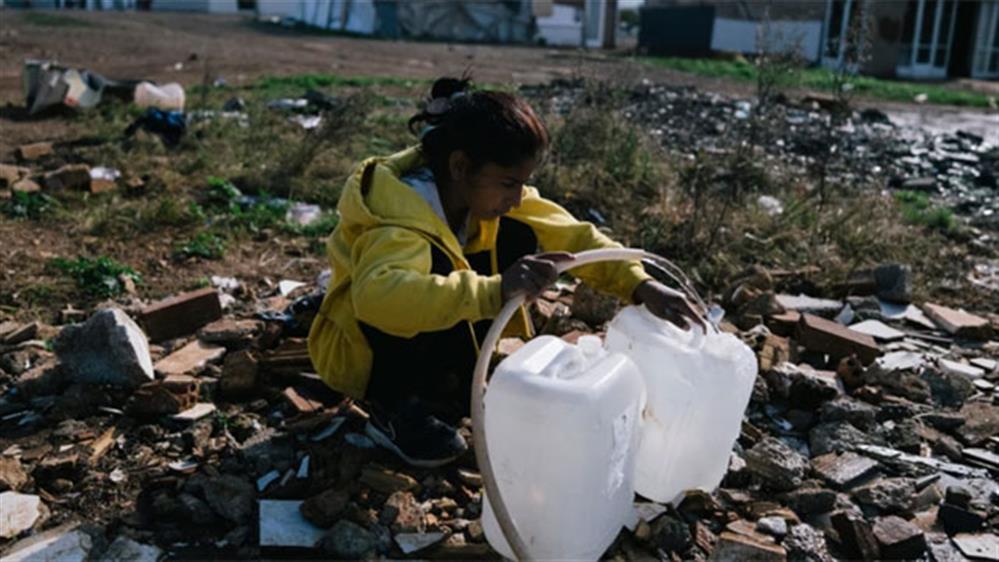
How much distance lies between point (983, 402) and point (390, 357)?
215cm

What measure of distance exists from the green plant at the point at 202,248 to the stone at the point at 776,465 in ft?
9.82

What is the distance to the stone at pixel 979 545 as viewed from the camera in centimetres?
216

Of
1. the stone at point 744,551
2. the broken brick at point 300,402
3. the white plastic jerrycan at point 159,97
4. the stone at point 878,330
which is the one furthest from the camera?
the white plastic jerrycan at point 159,97

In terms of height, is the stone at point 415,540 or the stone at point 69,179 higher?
the stone at point 69,179

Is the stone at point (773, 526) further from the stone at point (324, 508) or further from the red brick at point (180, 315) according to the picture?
the red brick at point (180, 315)

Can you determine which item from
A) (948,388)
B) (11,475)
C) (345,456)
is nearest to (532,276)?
(345,456)

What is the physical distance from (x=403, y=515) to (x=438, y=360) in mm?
449

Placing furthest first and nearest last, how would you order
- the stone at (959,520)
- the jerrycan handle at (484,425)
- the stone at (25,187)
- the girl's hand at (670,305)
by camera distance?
the stone at (25,187) → the stone at (959,520) → the girl's hand at (670,305) → the jerrycan handle at (484,425)

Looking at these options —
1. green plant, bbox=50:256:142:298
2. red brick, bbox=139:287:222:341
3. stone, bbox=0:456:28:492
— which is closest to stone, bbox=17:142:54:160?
green plant, bbox=50:256:142:298

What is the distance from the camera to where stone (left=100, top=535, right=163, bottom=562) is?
205 cm

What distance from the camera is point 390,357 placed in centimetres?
233

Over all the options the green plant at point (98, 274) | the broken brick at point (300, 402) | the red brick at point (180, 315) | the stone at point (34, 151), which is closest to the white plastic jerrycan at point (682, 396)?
the broken brick at point (300, 402)

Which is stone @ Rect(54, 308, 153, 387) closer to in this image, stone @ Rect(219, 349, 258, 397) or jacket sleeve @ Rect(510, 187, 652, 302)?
stone @ Rect(219, 349, 258, 397)

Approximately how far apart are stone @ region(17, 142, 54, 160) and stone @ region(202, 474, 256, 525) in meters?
5.08
